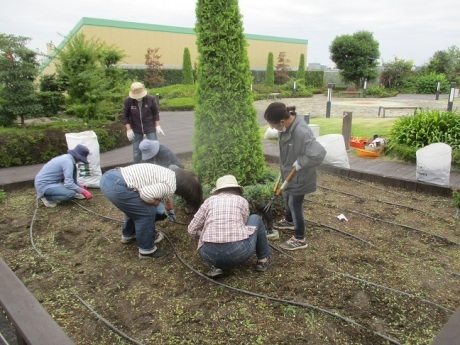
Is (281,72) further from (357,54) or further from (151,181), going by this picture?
(151,181)

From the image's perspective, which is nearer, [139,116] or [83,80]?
[139,116]


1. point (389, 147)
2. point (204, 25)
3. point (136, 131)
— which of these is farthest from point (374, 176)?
point (136, 131)

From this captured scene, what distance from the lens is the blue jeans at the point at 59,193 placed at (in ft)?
15.6

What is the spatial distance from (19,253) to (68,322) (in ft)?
4.65

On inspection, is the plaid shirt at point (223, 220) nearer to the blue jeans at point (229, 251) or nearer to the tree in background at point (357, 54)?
the blue jeans at point (229, 251)

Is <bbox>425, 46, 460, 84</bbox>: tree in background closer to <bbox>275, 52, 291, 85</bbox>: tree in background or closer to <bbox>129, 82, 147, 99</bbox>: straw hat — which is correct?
<bbox>275, 52, 291, 85</bbox>: tree in background

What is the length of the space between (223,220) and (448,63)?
35.8m

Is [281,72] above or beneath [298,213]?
above

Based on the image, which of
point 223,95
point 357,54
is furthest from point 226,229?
point 357,54

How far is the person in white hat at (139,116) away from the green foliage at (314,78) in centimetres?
3158

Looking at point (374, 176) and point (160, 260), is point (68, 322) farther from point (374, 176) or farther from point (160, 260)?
point (374, 176)

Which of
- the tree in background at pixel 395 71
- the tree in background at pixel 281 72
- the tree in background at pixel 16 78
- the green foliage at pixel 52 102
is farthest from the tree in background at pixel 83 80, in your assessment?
the tree in background at pixel 395 71

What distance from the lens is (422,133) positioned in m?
6.82

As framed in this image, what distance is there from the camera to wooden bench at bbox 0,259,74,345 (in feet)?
6.08
